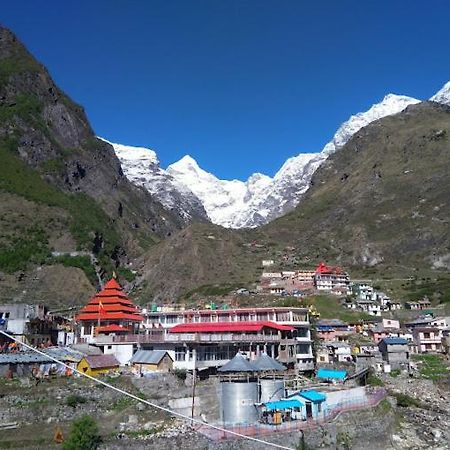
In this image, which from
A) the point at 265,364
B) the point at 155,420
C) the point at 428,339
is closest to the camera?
the point at 155,420

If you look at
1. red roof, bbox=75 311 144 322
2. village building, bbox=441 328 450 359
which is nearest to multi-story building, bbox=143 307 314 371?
red roof, bbox=75 311 144 322

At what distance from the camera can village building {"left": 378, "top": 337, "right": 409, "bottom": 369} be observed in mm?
60844

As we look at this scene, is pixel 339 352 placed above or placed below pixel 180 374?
above

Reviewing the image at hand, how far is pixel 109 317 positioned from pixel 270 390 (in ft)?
79.3

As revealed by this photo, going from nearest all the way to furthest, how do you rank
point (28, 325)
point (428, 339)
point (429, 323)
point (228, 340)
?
1. point (228, 340)
2. point (28, 325)
3. point (428, 339)
4. point (429, 323)

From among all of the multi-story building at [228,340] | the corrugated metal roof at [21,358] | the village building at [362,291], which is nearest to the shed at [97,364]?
the corrugated metal roof at [21,358]

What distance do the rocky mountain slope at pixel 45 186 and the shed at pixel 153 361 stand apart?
59.3 meters

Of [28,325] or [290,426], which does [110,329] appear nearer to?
[28,325]

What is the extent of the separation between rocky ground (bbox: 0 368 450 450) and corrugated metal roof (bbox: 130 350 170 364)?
180 inches

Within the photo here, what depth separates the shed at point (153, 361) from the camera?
49.2 metres

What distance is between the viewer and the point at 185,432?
3653 centimetres

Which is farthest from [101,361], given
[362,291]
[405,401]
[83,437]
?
[362,291]

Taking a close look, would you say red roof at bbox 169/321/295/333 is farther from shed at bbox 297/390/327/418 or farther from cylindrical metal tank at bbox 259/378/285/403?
shed at bbox 297/390/327/418

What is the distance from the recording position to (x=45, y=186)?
494 feet
